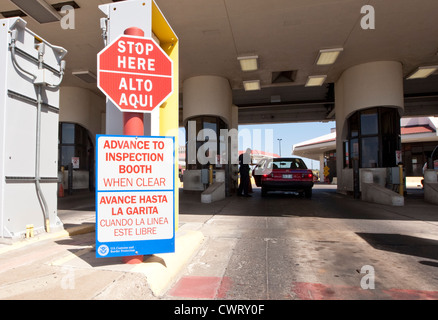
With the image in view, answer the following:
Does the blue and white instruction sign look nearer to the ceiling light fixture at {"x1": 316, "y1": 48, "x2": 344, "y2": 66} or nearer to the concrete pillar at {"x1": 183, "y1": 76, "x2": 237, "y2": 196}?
the ceiling light fixture at {"x1": 316, "y1": 48, "x2": 344, "y2": 66}

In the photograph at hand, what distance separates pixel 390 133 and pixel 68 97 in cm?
1535

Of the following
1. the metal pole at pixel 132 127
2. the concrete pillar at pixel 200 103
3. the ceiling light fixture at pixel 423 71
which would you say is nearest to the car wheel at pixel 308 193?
the concrete pillar at pixel 200 103

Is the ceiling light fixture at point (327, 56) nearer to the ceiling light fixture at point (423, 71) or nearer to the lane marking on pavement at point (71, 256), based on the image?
the ceiling light fixture at point (423, 71)

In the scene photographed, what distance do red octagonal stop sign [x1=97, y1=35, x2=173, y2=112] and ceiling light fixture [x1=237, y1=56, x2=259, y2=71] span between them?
343 inches

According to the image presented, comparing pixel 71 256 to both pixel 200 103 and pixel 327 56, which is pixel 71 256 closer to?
pixel 200 103

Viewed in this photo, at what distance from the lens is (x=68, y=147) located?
49.1 feet

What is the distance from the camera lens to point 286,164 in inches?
449

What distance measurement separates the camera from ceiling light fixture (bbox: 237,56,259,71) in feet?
36.5

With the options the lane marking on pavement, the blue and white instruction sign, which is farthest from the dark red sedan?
the blue and white instruction sign

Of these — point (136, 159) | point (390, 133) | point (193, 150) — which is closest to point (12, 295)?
point (136, 159)

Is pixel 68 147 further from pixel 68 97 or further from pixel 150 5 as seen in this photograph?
pixel 150 5

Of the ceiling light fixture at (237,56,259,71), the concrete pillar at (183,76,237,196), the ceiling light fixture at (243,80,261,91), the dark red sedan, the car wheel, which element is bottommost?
the car wheel

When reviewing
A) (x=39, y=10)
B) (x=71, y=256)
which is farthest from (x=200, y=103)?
(x=71, y=256)
